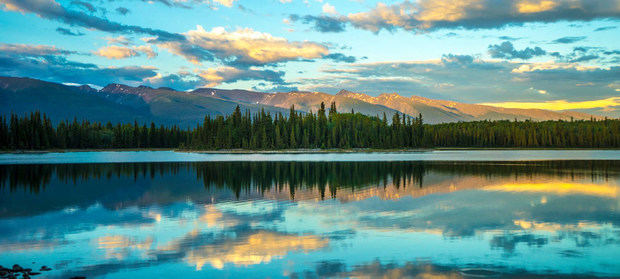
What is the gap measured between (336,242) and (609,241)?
34.2 ft

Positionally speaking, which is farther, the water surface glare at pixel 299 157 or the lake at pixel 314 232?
the water surface glare at pixel 299 157

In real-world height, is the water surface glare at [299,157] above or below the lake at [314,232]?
below

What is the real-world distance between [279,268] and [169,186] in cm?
2867

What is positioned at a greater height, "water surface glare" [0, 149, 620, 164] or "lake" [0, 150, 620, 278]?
"lake" [0, 150, 620, 278]

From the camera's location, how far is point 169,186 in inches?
1604

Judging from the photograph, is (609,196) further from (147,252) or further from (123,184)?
(123,184)

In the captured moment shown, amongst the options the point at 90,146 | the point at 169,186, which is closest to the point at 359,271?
the point at 169,186

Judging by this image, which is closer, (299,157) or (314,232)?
(314,232)

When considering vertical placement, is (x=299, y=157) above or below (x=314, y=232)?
below

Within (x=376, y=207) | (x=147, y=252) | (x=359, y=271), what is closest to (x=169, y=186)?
(x=376, y=207)

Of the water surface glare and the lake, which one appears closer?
the lake

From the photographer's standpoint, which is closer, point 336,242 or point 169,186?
point 336,242

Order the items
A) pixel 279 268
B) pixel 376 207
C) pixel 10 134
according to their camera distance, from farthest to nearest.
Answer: pixel 10 134, pixel 376 207, pixel 279 268

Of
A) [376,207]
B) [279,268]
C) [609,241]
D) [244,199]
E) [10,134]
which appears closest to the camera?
[279,268]
